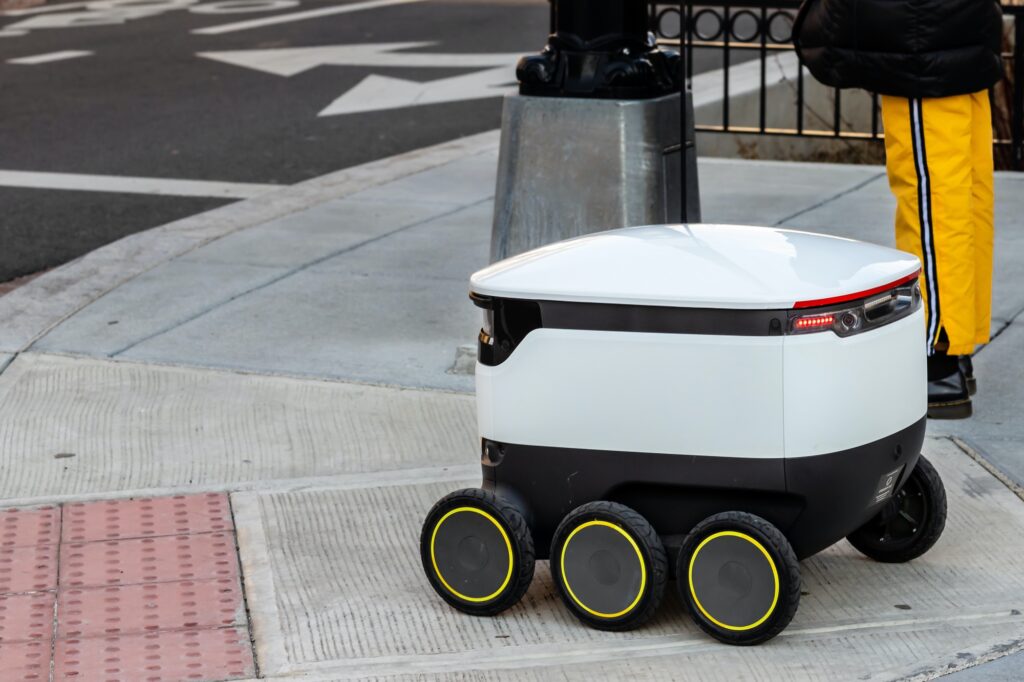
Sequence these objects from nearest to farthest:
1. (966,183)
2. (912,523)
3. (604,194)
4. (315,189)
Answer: (912,523)
(966,183)
(604,194)
(315,189)

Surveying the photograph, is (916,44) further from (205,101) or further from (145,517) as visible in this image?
(205,101)

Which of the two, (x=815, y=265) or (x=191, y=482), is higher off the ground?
(x=815, y=265)

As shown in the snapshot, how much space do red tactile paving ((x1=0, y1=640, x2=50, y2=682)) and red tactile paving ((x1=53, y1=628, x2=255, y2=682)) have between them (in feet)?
0.08

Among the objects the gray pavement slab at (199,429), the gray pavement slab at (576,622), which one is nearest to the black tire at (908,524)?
the gray pavement slab at (576,622)

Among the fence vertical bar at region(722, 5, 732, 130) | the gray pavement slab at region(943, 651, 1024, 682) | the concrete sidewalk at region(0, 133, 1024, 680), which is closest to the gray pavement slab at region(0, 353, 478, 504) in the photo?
the concrete sidewalk at region(0, 133, 1024, 680)

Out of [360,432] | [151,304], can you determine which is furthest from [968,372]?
[151,304]

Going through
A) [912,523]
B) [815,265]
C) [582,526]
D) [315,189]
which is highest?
[815,265]

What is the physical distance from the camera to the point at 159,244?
7293mm

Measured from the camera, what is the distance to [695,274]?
3.29 metres

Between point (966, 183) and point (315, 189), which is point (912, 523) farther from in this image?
point (315, 189)

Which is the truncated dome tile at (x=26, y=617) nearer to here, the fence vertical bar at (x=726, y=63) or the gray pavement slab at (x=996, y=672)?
the gray pavement slab at (x=996, y=672)

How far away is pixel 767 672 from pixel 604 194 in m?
2.14

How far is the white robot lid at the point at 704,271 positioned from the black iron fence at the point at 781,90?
3379 mm

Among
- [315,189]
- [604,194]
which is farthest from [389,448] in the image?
[315,189]
